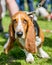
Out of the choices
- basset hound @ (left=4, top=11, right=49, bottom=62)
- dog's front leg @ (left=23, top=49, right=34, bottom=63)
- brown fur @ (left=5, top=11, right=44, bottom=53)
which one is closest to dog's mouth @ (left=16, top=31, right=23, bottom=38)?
basset hound @ (left=4, top=11, right=49, bottom=62)

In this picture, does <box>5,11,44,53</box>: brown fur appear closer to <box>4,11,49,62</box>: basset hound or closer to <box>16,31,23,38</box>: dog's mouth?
<box>4,11,49,62</box>: basset hound

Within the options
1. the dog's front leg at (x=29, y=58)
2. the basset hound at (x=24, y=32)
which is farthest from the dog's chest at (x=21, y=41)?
the dog's front leg at (x=29, y=58)

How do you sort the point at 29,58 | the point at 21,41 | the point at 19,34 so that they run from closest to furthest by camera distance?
the point at 19,34, the point at 21,41, the point at 29,58

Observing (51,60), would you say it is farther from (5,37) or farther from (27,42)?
(5,37)

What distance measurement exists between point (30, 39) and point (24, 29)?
24 centimetres

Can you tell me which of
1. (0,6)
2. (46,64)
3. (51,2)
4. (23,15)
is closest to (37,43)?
(46,64)

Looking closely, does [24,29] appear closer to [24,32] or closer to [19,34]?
[24,32]

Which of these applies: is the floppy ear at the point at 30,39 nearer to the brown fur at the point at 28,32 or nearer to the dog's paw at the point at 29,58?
the brown fur at the point at 28,32

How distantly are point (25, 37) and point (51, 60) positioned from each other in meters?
0.86

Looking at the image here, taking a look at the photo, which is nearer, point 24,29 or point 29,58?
point 24,29

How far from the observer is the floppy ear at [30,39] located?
14.4 feet

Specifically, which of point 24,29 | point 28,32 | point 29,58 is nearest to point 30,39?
point 28,32

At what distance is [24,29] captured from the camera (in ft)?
14.0

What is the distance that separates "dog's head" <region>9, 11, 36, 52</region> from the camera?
420cm
